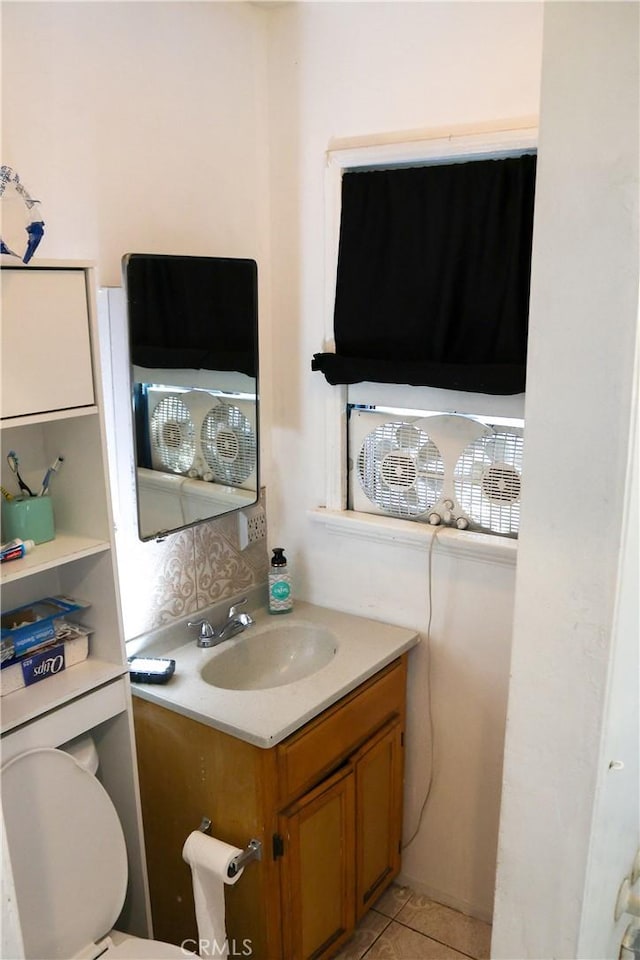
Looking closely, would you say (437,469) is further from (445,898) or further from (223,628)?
(445,898)

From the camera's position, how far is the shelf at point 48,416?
1.46m

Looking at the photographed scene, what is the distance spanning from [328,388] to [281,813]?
118 cm

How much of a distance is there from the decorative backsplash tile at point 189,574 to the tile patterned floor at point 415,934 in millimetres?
1067

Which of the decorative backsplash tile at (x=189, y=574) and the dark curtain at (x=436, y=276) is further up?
the dark curtain at (x=436, y=276)

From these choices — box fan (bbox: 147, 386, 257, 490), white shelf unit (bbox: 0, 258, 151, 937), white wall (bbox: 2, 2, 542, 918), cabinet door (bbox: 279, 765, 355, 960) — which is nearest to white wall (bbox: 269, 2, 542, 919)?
white wall (bbox: 2, 2, 542, 918)

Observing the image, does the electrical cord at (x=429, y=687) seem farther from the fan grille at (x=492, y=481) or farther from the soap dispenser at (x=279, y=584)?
the soap dispenser at (x=279, y=584)

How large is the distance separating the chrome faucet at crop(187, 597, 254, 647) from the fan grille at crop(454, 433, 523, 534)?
72 cm

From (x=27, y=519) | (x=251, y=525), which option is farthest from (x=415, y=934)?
(x=27, y=519)

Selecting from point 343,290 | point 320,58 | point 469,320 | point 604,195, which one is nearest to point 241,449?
point 343,290

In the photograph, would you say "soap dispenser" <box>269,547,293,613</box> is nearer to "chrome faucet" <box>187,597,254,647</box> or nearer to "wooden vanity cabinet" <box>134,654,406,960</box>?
"chrome faucet" <box>187,597,254,647</box>

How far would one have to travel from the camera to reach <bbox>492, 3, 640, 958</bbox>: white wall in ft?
3.36

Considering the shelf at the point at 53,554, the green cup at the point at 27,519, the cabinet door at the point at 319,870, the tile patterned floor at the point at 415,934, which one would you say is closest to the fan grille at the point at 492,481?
the cabinet door at the point at 319,870

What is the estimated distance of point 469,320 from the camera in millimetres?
2086

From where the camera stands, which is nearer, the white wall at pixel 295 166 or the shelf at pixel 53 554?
the shelf at pixel 53 554
